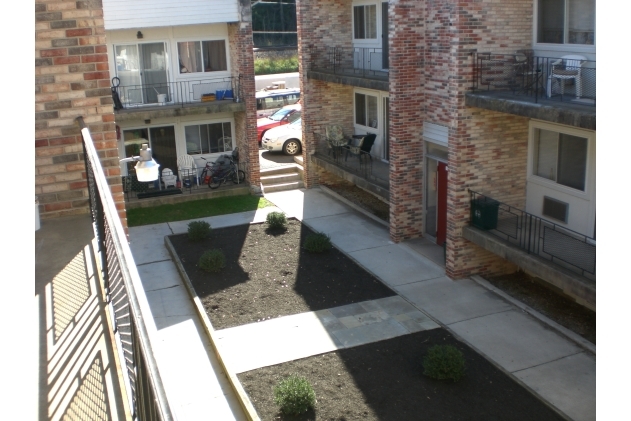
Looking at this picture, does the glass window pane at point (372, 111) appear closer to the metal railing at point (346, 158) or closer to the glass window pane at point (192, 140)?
the metal railing at point (346, 158)

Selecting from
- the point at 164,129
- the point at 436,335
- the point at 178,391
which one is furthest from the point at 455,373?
the point at 164,129

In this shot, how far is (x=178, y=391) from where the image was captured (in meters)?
11.7

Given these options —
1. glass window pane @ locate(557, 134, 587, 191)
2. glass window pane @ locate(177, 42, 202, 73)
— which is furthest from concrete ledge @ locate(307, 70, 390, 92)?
glass window pane @ locate(557, 134, 587, 191)

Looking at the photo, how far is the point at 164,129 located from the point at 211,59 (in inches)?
122

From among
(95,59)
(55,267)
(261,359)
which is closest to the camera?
(55,267)

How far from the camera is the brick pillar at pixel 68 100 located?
5691 millimetres

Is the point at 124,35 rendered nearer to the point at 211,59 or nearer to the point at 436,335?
the point at 211,59

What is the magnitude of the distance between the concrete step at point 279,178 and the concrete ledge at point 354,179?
1389 mm

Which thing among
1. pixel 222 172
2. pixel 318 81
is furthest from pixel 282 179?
pixel 318 81

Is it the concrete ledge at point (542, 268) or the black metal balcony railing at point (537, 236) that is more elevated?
the black metal balcony railing at point (537, 236)

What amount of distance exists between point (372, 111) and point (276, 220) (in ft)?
19.9

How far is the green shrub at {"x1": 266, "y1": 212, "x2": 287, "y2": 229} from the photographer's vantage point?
20.3 meters

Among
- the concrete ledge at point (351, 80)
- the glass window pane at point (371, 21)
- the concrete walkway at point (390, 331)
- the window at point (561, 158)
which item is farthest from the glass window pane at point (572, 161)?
the glass window pane at point (371, 21)

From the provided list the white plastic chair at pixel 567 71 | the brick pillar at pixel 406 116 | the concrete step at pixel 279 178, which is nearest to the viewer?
the white plastic chair at pixel 567 71
